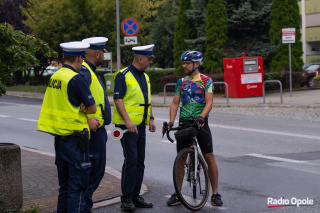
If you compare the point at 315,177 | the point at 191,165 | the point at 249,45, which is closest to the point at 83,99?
the point at 191,165

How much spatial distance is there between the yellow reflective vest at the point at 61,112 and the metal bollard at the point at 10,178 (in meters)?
1.04

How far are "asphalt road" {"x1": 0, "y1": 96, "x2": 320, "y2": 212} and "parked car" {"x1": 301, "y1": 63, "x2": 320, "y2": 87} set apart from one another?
1344 centimetres

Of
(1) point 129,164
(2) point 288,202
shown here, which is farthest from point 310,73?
(1) point 129,164

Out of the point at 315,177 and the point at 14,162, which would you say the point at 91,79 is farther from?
the point at 315,177

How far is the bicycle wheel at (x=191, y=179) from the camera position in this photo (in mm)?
6297

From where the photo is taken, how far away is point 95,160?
17.8 ft

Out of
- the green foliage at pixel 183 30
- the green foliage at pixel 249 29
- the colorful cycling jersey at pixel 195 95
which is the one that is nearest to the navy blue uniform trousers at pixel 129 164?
the colorful cycling jersey at pixel 195 95

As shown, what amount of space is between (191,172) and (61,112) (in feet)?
6.58

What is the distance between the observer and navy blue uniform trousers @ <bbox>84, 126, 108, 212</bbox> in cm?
539

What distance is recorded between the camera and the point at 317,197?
22.1 ft

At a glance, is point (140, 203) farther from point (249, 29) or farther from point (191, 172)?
point (249, 29)

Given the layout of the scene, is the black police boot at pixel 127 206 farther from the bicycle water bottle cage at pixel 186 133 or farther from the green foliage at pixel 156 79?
the green foliage at pixel 156 79

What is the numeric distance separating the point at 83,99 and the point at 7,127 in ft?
37.4

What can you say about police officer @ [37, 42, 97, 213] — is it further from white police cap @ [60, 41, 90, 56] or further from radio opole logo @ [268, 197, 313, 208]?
radio opole logo @ [268, 197, 313, 208]
